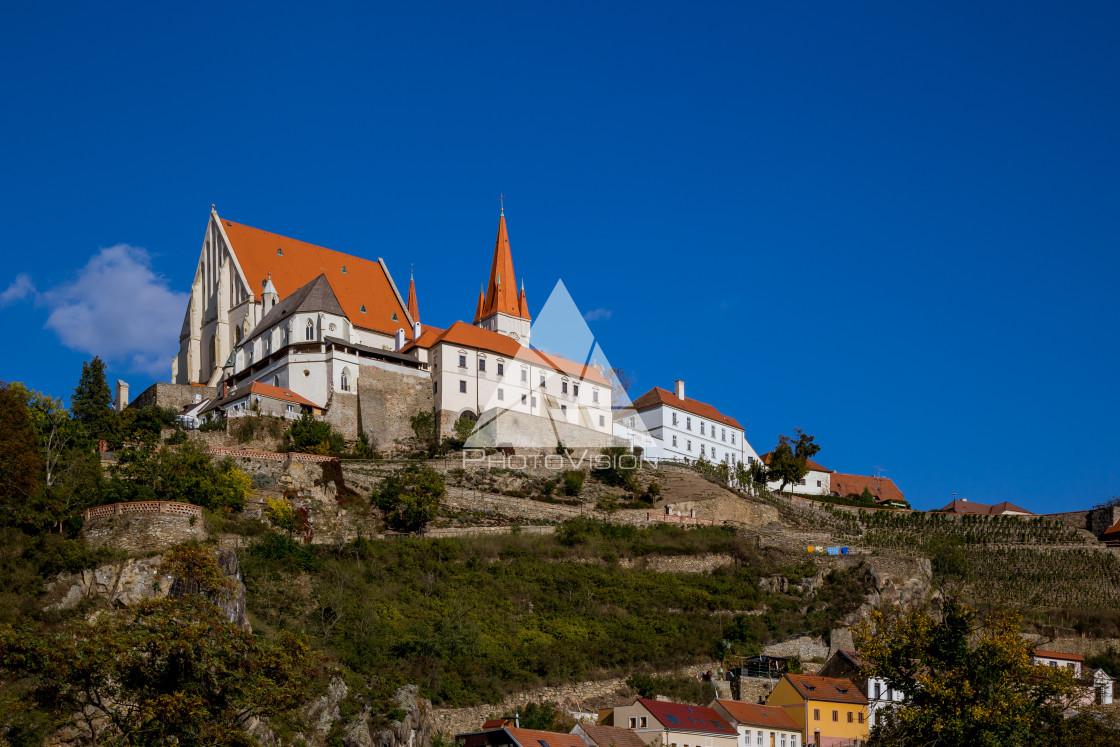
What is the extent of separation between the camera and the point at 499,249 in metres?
92.8

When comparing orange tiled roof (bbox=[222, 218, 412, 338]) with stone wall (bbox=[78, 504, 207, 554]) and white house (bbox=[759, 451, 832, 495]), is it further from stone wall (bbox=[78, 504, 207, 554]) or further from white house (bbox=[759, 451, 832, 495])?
stone wall (bbox=[78, 504, 207, 554])

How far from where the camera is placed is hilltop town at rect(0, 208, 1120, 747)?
3678cm

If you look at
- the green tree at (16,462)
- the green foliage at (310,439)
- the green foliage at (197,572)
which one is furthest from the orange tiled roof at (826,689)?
the green tree at (16,462)

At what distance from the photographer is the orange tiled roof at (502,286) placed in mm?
88062

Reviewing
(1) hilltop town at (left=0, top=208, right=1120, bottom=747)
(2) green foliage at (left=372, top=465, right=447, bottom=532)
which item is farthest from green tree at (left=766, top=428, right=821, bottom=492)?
(2) green foliage at (left=372, top=465, right=447, bottom=532)

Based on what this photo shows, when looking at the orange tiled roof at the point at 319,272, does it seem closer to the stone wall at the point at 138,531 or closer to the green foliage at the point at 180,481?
the green foliage at the point at 180,481

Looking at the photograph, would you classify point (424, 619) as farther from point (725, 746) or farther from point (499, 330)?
point (499, 330)

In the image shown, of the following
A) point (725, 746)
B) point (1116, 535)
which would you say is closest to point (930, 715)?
point (725, 746)

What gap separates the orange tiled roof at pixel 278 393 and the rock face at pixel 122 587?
22908 mm

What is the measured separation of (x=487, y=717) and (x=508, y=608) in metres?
7.59

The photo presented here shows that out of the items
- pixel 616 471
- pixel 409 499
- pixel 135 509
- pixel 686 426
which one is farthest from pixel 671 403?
pixel 135 509

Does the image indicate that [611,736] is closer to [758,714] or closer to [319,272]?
[758,714]

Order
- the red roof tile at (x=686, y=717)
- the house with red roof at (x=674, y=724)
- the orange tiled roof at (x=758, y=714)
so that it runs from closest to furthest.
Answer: the house with red roof at (x=674, y=724) → the red roof tile at (x=686, y=717) → the orange tiled roof at (x=758, y=714)

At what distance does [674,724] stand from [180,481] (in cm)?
2010
